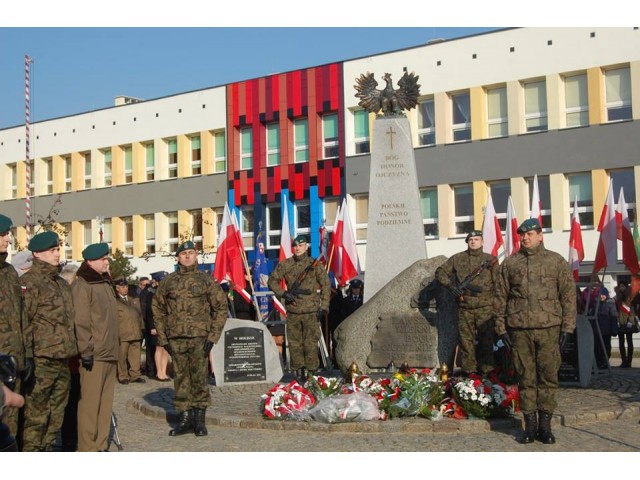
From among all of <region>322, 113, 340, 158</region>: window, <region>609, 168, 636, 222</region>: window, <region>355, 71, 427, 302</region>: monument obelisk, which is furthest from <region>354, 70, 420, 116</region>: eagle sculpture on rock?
<region>322, 113, 340, 158</region>: window

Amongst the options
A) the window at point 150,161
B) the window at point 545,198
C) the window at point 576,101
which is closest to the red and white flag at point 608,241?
the window at point 545,198

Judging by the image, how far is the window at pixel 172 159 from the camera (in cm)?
4028

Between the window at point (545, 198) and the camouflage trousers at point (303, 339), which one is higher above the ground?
the window at point (545, 198)

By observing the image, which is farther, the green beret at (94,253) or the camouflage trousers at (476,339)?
the camouflage trousers at (476,339)

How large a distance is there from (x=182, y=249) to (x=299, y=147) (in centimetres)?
2702

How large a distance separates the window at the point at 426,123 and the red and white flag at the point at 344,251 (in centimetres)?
1402

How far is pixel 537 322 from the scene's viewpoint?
8.68m

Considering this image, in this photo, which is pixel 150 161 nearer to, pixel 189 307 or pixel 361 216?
pixel 361 216

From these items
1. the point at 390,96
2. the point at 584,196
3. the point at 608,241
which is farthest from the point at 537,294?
the point at 584,196

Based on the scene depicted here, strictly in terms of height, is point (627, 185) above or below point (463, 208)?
above

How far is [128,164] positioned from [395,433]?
113 ft

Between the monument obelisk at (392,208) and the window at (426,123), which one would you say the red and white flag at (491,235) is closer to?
the monument obelisk at (392,208)

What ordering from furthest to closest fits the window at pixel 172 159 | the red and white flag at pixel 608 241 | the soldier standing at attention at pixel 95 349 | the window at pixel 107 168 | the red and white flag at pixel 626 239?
the window at pixel 107 168, the window at pixel 172 159, the red and white flag at pixel 608 241, the red and white flag at pixel 626 239, the soldier standing at attention at pixel 95 349

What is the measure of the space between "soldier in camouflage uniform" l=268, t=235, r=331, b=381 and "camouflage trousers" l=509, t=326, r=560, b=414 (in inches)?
186
